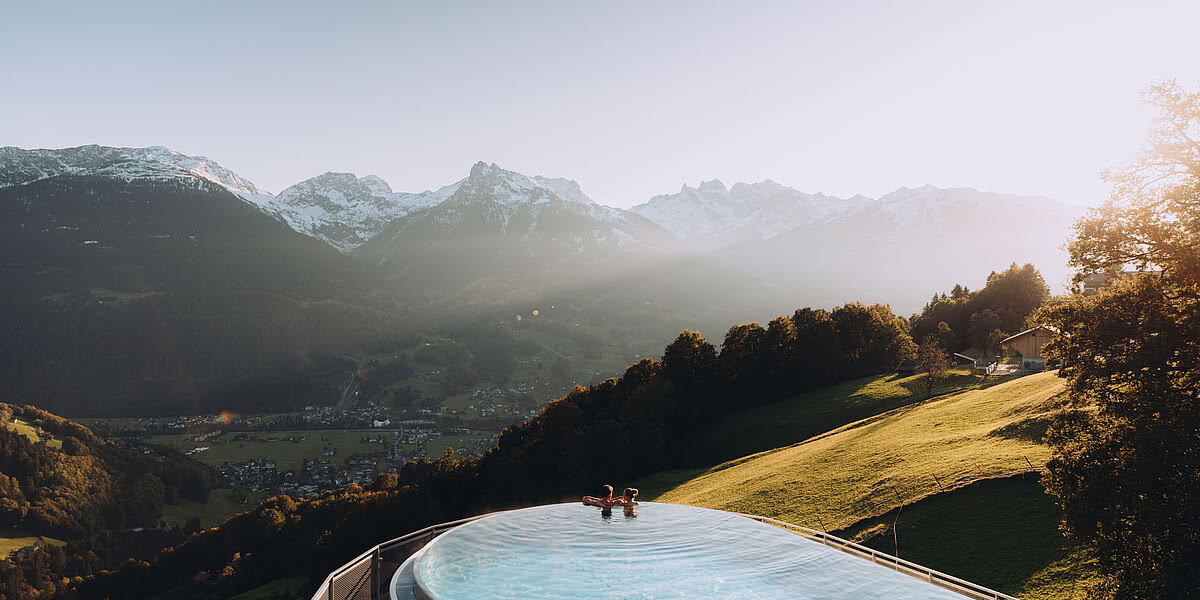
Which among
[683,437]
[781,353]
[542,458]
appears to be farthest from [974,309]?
[542,458]

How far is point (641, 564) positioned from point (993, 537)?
53.2 feet

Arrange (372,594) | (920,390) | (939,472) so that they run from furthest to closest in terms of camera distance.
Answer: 1. (920,390)
2. (939,472)
3. (372,594)

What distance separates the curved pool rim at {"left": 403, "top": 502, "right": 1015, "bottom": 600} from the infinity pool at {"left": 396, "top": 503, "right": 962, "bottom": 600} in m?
0.02

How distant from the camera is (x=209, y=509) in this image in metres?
152

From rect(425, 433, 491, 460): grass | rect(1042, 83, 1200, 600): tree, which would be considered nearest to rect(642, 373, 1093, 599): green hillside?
rect(1042, 83, 1200, 600): tree

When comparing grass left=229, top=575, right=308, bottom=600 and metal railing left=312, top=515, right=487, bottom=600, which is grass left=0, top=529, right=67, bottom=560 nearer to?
grass left=229, top=575, right=308, bottom=600

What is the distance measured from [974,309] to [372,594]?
97478mm

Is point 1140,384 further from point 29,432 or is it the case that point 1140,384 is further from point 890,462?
point 29,432

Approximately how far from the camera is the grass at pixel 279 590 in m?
56.8

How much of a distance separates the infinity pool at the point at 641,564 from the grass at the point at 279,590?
54.9m

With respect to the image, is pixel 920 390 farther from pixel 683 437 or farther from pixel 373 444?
pixel 373 444

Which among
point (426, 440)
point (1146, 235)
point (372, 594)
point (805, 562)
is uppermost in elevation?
point (1146, 235)

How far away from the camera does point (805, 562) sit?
11.8 metres

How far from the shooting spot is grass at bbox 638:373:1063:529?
2580 centimetres
